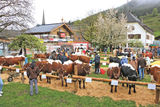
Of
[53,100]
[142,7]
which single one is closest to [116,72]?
[53,100]

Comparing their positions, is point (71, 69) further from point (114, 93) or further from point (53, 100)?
point (114, 93)

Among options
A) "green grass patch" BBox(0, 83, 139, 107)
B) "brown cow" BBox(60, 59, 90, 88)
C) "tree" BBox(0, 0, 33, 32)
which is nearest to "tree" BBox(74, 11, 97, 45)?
"tree" BBox(0, 0, 33, 32)

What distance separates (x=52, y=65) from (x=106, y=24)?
64.4 ft

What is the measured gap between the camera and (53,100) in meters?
6.28

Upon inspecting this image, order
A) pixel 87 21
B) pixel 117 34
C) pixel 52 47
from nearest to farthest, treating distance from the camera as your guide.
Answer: pixel 52 47 < pixel 117 34 < pixel 87 21

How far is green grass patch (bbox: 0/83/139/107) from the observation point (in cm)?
582

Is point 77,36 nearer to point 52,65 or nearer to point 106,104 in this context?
point 52,65

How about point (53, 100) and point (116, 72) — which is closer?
point (53, 100)

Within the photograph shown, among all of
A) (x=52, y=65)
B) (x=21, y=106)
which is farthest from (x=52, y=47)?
(x=21, y=106)

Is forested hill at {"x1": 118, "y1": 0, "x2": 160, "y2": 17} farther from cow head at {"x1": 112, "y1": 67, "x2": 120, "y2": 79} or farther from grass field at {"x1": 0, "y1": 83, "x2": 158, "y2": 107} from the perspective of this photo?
grass field at {"x1": 0, "y1": 83, "x2": 158, "y2": 107}

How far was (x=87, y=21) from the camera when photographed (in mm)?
39719

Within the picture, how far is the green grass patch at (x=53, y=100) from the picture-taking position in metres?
5.82

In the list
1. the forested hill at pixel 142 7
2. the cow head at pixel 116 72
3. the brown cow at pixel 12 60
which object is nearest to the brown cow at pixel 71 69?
the cow head at pixel 116 72

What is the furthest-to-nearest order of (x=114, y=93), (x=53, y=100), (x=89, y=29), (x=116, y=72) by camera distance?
1. (x=89, y=29)
2. (x=116, y=72)
3. (x=114, y=93)
4. (x=53, y=100)
